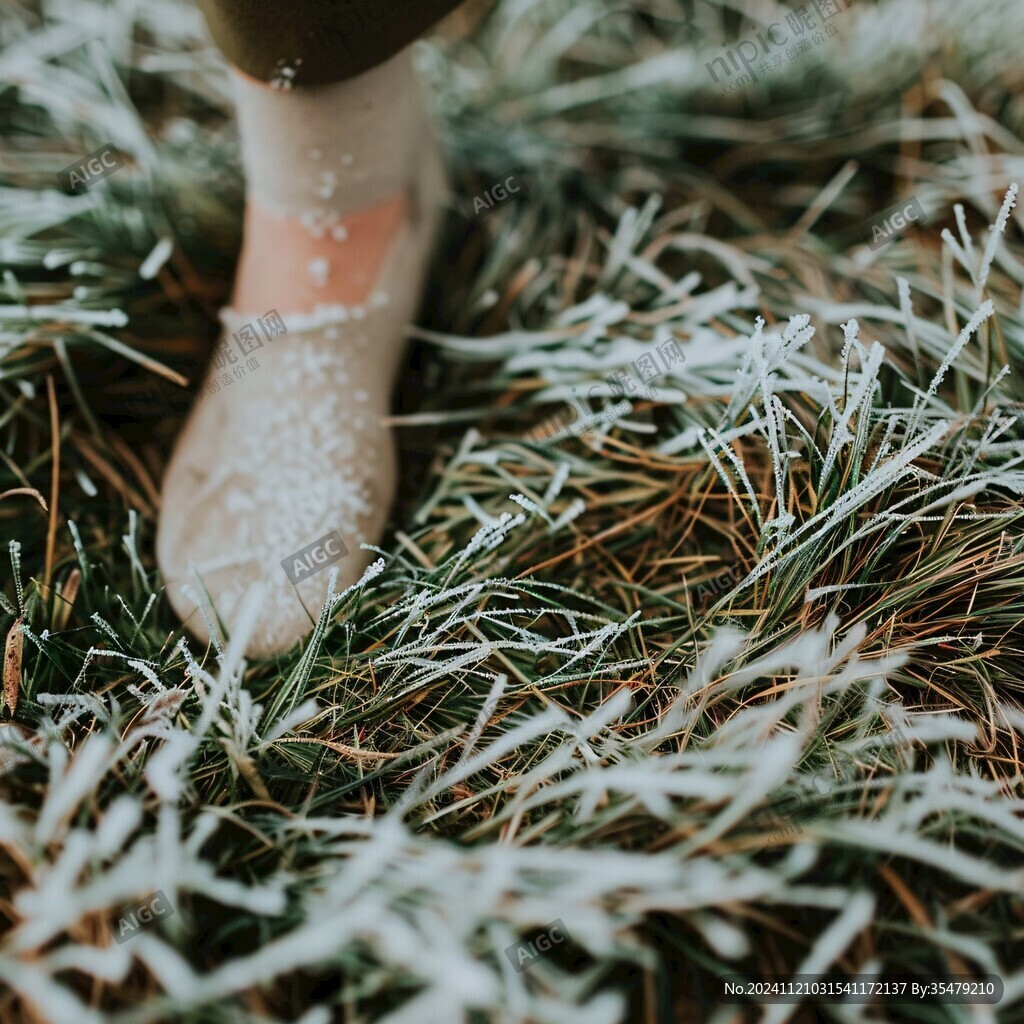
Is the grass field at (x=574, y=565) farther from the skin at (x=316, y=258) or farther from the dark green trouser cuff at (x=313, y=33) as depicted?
the dark green trouser cuff at (x=313, y=33)

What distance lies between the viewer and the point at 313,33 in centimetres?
50

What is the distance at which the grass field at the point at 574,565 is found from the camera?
39 centimetres

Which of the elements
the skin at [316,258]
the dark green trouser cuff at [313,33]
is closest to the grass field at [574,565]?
the skin at [316,258]

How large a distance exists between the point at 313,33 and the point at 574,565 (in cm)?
35

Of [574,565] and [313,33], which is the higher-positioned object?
[313,33]

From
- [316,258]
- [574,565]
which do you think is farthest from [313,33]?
[574,565]

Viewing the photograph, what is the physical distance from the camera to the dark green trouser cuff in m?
0.48

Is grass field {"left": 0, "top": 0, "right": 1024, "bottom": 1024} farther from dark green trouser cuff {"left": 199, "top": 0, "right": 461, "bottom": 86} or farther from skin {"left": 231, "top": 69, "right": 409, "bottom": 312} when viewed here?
dark green trouser cuff {"left": 199, "top": 0, "right": 461, "bottom": 86}

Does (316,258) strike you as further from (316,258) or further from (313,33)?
(313,33)

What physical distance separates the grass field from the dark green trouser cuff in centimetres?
18

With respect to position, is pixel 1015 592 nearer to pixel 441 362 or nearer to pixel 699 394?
pixel 699 394

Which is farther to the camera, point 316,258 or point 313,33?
point 316,258

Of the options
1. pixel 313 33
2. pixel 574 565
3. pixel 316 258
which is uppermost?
pixel 313 33

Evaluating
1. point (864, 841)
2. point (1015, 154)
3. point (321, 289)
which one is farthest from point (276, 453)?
point (1015, 154)
